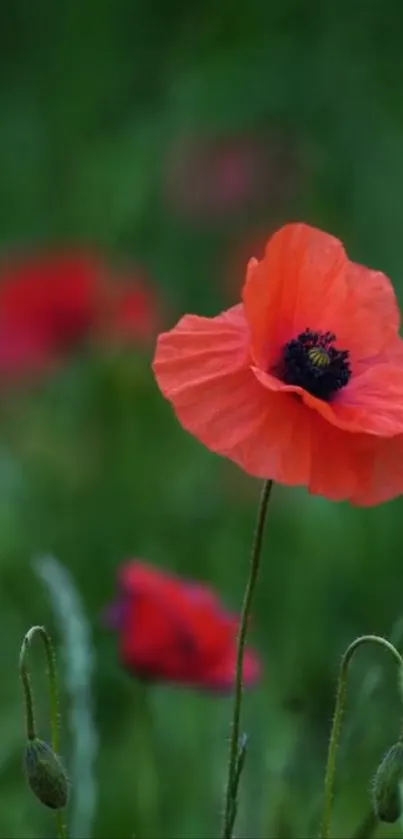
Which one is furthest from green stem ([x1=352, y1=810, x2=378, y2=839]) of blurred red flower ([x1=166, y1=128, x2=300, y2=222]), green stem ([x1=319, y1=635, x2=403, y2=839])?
blurred red flower ([x1=166, y1=128, x2=300, y2=222])

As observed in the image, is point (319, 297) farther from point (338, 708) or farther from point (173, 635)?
point (173, 635)

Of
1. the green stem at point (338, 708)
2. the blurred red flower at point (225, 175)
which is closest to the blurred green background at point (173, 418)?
the blurred red flower at point (225, 175)

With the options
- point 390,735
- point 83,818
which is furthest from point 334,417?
point 390,735

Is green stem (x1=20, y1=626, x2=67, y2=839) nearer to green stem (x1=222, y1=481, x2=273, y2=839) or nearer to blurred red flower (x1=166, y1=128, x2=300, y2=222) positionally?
green stem (x1=222, y1=481, x2=273, y2=839)

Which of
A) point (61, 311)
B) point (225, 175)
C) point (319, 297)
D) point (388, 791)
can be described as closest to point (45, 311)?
point (61, 311)

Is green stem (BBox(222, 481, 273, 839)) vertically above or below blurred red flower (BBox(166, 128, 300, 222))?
above
